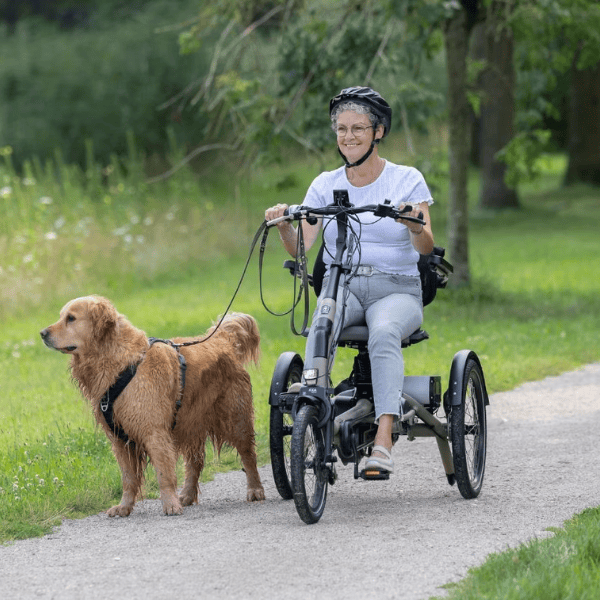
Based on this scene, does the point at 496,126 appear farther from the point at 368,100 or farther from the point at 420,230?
the point at 420,230

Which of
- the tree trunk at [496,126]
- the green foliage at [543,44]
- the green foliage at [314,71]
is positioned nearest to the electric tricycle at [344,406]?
the green foliage at [314,71]

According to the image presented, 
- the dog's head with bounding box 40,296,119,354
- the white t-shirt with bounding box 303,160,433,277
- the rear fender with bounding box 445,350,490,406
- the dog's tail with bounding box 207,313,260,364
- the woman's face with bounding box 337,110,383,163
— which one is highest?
the woman's face with bounding box 337,110,383,163

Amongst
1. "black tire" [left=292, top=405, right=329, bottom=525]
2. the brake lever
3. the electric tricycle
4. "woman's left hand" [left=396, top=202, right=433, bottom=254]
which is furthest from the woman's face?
"black tire" [left=292, top=405, right=329, bottom=525]

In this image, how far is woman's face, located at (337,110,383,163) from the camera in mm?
5621

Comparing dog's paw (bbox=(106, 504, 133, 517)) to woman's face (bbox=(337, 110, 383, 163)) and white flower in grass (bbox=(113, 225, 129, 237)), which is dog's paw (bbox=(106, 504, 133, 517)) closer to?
woman's face (bbox=(337, 110, 383, 163))

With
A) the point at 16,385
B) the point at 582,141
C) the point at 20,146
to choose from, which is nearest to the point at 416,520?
the point at 16,385

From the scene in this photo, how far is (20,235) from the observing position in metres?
14.5

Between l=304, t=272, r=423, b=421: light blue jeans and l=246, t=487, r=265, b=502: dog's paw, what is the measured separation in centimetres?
96

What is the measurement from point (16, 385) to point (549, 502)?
5493mm

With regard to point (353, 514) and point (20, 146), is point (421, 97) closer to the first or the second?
point (353, 514)

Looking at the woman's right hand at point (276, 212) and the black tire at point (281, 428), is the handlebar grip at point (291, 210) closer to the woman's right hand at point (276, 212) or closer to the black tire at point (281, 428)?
the woman's right hand at point (276, 212)

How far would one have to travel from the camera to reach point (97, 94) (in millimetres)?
25734

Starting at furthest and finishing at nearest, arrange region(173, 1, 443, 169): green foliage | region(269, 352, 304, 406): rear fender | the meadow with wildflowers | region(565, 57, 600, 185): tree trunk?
region(565, 57, 600, 185): tree trunk
region(173, 1, 443, 169): green foliage
the meadow with wildflowers
region(269, 352, 304, 406): rear fender

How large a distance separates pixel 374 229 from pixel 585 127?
23.4m
